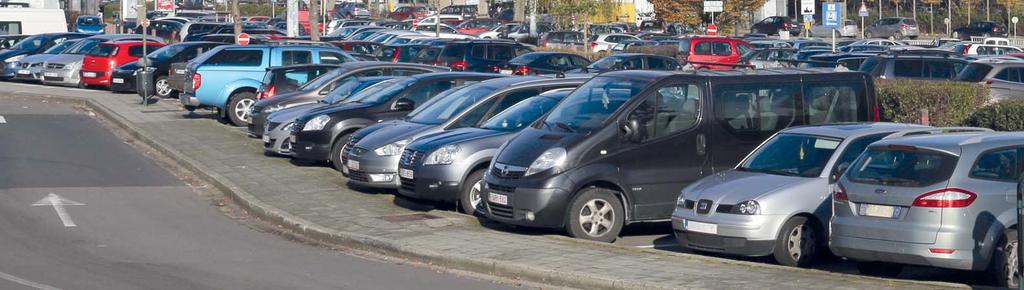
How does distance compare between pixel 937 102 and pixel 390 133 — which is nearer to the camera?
pixel 390 133

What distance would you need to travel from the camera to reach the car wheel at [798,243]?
12.2m

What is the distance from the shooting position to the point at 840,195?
11414 millimetres

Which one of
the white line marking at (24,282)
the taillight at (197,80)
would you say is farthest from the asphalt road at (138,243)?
the taillight at (197,80)

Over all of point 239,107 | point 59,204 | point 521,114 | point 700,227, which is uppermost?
point 521,114

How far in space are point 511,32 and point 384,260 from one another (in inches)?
2143

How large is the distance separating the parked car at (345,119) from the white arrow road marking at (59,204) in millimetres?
3568

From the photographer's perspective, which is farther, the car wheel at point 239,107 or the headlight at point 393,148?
the car wheel at point 239,107

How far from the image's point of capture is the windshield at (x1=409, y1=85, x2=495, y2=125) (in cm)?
1719

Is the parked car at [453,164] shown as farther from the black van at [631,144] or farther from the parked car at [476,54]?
the parked car at [476,54]

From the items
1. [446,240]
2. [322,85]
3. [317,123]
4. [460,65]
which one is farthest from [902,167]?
[460,65]

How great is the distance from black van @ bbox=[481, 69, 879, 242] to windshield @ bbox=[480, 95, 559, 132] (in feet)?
3.72

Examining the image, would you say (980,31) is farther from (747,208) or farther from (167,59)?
(747,208)

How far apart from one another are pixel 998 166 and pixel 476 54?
25.9 meters

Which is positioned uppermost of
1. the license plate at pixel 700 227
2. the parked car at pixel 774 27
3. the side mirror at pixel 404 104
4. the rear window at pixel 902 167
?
the parked car at pixel 774 27
